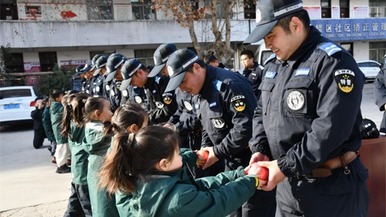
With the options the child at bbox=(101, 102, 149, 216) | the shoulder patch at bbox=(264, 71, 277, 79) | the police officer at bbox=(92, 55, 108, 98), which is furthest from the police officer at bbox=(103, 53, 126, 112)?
the shoulder patch at bbox=(264, 71, 277, 79)

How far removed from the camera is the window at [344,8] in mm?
23922

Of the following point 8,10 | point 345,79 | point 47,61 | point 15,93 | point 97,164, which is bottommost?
point 15,93

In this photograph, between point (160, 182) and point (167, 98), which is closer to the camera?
point (160, 182)

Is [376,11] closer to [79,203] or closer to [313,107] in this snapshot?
[79,203]

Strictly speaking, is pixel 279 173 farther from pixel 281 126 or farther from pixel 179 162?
pixel 179 162

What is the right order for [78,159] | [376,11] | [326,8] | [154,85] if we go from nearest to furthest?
[78,159] < [154,85] < [326,8] < [376,11]

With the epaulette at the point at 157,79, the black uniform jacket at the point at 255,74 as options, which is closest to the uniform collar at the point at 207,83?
the epaulette at the point at 157,79

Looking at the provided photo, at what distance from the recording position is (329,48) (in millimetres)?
1717

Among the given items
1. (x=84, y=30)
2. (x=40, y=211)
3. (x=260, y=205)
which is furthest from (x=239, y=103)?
(x=84, y=30)

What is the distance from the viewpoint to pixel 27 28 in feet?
57.8

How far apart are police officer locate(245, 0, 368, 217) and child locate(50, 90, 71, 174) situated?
446cm

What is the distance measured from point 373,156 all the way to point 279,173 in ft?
4.32

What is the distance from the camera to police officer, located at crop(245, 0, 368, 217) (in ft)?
5.31

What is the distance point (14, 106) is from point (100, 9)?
9.95 meters
